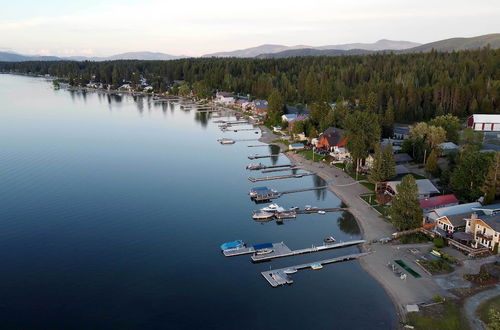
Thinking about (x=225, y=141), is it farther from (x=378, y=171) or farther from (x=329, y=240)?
(x=329, y=240)

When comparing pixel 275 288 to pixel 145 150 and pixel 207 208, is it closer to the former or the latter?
pixel 207 208

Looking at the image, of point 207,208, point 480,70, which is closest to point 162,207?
point 207,208

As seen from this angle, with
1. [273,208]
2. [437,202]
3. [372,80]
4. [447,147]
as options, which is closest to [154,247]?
[273,208]

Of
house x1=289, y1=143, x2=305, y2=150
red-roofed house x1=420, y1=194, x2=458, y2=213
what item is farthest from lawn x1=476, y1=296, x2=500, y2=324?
house x1=289, y1=143, x2=305, y2=150

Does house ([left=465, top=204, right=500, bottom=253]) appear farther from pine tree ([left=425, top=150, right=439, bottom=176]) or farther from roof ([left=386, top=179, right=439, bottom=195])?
pine tree ([left=425, top=150, right=439, bottom=176])

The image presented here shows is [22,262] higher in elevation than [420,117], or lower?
lower

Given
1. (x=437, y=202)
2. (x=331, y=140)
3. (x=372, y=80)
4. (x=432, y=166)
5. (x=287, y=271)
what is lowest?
(x=287, y=271)
